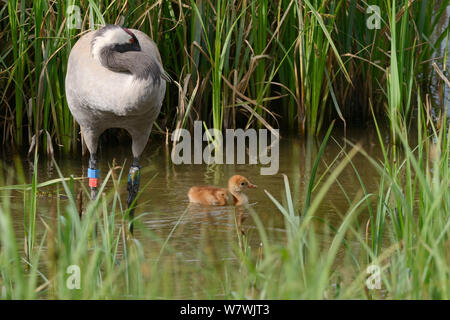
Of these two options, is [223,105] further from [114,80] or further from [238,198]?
[114,80]

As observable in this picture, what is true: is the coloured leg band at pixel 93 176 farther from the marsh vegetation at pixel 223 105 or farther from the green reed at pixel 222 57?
the green reed at pixel 222 57

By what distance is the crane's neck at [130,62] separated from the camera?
13.8 ft

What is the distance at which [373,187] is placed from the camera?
17.6 feet

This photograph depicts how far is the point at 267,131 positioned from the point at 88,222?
403 cm

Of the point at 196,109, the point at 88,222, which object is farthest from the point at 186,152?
the point at 88,222

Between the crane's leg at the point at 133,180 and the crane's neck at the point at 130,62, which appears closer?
the crane's neck at the point at 130,62

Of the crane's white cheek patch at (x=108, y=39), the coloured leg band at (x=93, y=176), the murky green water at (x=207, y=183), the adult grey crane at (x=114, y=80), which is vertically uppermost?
the crane's white cheek patch at (x=108, y=39)

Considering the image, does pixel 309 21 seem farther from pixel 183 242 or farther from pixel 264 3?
pixel 183 242

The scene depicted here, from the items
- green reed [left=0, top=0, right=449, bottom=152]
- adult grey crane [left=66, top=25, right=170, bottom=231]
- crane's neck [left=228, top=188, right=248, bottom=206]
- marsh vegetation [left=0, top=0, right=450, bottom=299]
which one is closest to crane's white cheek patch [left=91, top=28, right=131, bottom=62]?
adult grey crane [left=66, top=25, right=170, bottom=231]

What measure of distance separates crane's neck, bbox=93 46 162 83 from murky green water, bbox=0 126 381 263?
0.57 m

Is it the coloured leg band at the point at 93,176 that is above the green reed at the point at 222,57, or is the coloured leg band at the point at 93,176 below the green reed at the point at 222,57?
below

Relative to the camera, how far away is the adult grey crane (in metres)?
4.23

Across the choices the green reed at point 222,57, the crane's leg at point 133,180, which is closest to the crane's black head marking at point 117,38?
the green reed at point 222,57

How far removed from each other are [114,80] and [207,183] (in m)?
1.59
